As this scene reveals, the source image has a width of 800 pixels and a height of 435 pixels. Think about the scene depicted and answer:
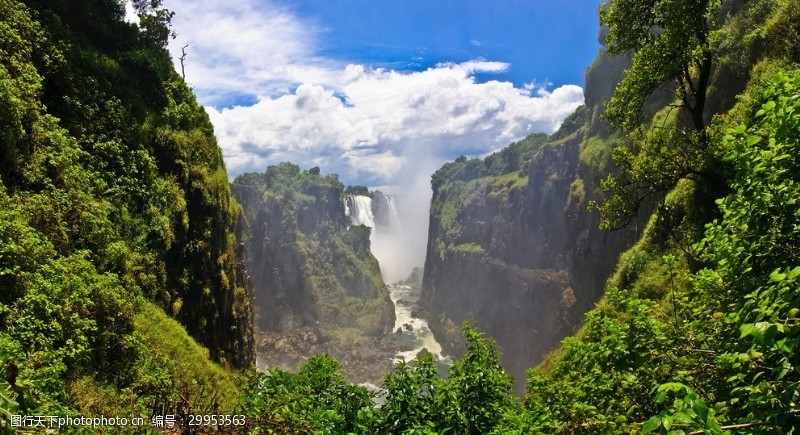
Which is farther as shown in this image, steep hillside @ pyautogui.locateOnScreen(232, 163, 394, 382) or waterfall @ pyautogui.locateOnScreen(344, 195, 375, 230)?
waterfall @ pyautogui.locateOnScreen(344, 195, 375, 230)

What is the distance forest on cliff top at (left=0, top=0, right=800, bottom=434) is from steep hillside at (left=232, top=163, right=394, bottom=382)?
62.1 meters

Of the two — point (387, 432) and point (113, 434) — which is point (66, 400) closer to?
point (113, 434)

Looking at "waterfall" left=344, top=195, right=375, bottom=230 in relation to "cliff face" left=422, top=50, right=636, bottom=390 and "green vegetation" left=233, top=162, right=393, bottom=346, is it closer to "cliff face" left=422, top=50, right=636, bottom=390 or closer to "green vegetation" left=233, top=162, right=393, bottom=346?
"green vegetation" left=233, top=162, right=393, bottom=346

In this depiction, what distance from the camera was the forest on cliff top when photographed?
4.99 meters

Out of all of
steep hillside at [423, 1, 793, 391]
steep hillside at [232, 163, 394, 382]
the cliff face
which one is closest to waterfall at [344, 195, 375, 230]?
steep hillside at [232, 163, 394, 382]

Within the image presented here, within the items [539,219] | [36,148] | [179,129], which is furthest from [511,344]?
[36,148]

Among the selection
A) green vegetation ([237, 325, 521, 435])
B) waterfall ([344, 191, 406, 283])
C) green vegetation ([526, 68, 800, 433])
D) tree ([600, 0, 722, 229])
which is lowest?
green vegetation ([237, 325, 521, 435])

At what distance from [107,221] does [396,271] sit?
16048cm

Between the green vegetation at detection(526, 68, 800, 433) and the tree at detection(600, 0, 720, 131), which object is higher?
the tree at detection(600, 0, 720, 131)

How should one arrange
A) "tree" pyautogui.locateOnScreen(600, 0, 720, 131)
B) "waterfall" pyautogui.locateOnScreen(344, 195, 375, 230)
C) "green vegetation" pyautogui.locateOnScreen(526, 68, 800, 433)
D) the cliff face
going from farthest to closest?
"waterfall" pyautogui.locateOnScreen(344, 195, 375, 230) → the cliff face → "tree" pyautogui.locateOnScreen(600, 0, 720, 131) → "green vegetation" pyautogui.locateOnScreen(526, 68, 800, 433)

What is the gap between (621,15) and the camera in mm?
14195

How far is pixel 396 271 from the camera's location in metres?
177

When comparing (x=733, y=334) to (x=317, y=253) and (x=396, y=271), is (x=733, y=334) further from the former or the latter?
(x=396, y=271)

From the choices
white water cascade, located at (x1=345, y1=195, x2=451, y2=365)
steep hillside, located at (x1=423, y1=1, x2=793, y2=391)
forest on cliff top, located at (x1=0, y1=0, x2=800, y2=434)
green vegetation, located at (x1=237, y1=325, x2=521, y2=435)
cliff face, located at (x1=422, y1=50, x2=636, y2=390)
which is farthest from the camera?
white water cascade, located at (x1=345, y1=195, x2=451, y2=365)
